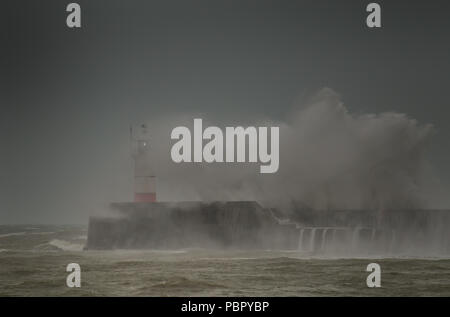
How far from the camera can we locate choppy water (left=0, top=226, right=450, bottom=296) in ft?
69.4

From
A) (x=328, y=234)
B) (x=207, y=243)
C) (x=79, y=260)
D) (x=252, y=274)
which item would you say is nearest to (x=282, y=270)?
(x=252, y=274)

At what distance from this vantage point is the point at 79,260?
26703mm

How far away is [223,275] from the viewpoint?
22828 millimetres

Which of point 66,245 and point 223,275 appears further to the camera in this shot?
point 66,245

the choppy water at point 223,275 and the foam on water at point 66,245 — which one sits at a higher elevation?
the foam on water at point 66,245

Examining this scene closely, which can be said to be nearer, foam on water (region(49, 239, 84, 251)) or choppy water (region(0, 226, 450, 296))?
choppy water (region(0, 226, 450, 296))

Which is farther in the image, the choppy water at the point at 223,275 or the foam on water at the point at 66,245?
the foam on water at the point at 66,245

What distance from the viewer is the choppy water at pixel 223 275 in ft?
69.4

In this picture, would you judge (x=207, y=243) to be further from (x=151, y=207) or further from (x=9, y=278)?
(x=9, y=278)

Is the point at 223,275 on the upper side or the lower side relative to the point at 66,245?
lower

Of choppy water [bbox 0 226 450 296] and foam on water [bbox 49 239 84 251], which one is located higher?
foam on water [bbox 49 239 84 251]
